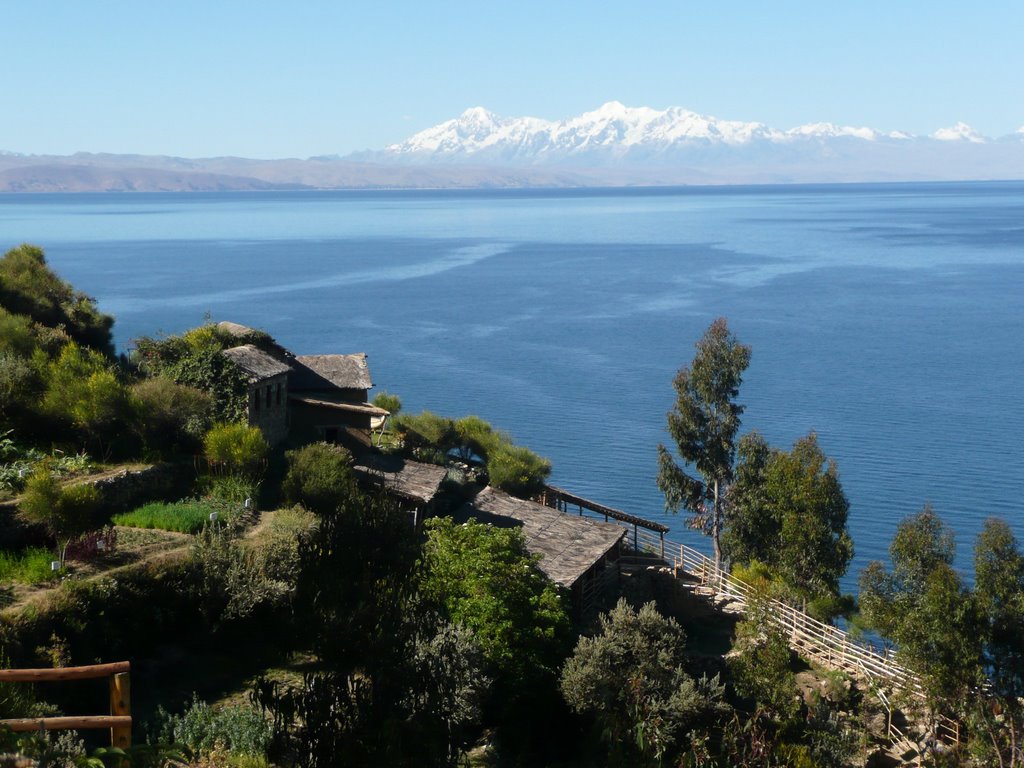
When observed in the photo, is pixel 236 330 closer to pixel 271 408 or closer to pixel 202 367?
pixel 271 408

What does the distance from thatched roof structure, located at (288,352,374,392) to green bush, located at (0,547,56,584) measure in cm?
1544

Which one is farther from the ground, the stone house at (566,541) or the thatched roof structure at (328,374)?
the thatched roof structure at (328,374)

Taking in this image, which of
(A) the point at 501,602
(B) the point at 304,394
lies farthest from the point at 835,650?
(B) the point at 304,394

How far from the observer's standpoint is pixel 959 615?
23.5 metres

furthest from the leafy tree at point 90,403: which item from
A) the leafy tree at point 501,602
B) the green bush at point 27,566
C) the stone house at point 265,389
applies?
the leafy tree at point 501,602

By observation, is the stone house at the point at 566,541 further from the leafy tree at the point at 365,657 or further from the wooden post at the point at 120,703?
the wooden post at the point at 120,703

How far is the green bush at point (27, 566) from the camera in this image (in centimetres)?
2036

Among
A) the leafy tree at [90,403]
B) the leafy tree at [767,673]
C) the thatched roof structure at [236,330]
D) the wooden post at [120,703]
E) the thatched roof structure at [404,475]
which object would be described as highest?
the wooden post at [120,703]

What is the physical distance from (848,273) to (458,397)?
85021 millimetres

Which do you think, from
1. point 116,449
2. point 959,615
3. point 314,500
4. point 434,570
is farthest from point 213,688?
point 959,615

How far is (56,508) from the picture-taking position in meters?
22.4

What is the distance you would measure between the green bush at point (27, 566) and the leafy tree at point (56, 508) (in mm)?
618

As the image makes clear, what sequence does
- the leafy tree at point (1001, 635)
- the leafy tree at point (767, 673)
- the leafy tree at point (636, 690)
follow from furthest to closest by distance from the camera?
the leafy tree at point (767, 673), the leafy tree at point (1001, 635), the leafy tree at point (636, 690)

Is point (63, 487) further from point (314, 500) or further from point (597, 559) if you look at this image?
point (597, 559)
